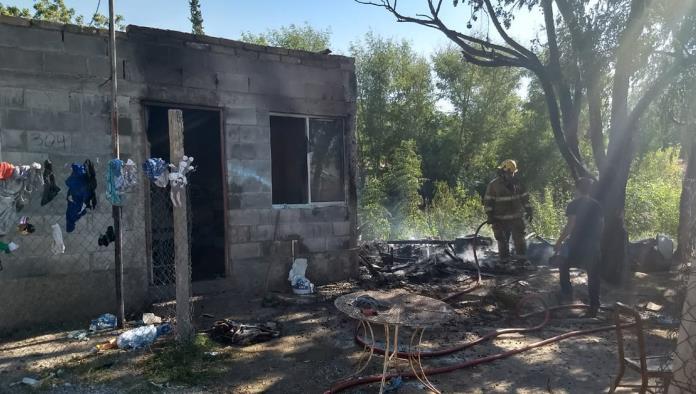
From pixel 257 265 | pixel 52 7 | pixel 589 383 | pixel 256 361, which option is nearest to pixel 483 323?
pixel 589 383

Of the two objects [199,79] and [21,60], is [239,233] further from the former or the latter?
[21,60]

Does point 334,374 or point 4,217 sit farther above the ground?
point 4,217

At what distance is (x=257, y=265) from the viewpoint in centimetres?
784

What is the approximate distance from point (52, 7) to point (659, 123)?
2509cm

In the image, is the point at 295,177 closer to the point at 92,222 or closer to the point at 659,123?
the point at 92,222

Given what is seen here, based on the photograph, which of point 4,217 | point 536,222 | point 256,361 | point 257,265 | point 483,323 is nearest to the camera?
point 256,361

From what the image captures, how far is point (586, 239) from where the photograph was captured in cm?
648

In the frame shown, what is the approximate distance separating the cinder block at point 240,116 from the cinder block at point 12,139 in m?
2.60

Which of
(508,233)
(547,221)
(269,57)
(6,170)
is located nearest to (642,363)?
(6,170)

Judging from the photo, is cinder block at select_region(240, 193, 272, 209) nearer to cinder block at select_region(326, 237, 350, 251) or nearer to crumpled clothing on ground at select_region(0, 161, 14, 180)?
cinder block at select_region(326, 237, 350, 251)

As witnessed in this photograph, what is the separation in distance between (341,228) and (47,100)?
4.65 meters

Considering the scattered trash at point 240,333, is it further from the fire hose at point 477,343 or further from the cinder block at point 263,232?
the cinder block at point 263,232

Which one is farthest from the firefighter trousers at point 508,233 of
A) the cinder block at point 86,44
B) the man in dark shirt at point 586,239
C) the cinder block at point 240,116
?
the cinder block at point 86,44

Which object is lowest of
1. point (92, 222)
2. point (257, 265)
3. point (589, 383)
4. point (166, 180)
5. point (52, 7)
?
point (589, 383)
